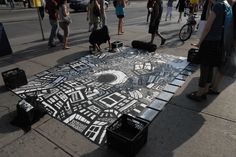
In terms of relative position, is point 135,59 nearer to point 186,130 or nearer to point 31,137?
point 186,130

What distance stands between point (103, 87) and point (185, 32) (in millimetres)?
4921

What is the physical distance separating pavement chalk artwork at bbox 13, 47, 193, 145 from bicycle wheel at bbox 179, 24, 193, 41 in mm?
2134

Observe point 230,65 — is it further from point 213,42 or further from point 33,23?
point 33,23

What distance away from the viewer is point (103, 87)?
4.39 meters

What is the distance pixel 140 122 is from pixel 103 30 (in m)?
4.30

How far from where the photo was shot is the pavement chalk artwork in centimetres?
343

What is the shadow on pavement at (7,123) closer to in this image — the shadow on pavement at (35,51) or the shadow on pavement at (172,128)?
the shadow on pavement at (172,128)

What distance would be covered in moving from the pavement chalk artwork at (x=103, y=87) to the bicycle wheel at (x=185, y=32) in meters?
2.13

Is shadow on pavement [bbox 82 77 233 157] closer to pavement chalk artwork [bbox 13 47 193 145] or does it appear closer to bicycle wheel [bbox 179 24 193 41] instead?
pavement chalk artwork [bbox 13 47 193 145]

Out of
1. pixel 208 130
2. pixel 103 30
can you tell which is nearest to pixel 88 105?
pixel 208 130

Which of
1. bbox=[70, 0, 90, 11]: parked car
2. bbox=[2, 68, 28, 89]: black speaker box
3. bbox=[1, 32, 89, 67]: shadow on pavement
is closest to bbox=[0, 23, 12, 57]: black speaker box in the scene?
bbox=[1, 32, 89, 67]: shadow on pavement

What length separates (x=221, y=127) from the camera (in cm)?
313

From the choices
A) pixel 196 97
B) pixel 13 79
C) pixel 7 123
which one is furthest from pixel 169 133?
pixel 13 79

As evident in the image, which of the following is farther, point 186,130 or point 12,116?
point 12,116
